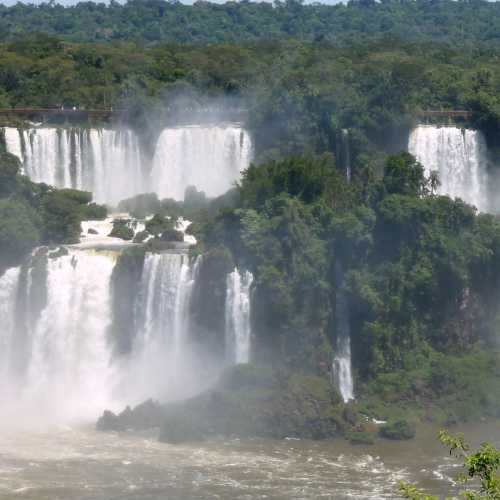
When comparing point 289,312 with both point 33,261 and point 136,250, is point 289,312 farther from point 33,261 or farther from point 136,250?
point 33,261

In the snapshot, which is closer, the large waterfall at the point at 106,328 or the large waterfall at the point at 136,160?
the large waterfall at the point at 106,328

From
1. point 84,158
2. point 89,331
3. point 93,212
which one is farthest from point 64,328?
point 84,158

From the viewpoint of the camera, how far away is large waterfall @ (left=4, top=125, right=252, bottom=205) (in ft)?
185

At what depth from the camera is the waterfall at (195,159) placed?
2283 inches

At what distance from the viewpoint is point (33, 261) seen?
152 feet

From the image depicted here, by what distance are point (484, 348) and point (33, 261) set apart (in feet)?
46.6

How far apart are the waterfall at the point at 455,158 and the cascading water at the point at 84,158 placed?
36.1 ft

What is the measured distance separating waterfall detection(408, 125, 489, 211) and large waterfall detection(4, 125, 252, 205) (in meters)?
6.82

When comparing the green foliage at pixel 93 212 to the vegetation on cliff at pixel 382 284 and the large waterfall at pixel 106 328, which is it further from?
the vegetation on cliff at pixel 382 284

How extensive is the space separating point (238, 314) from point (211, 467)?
7.86 m

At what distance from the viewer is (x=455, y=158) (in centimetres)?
5912

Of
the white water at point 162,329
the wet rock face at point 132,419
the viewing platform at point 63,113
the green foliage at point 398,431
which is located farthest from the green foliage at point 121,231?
the green foliage at point 398,431

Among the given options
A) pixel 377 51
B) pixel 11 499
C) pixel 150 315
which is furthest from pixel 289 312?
pixel 377 51

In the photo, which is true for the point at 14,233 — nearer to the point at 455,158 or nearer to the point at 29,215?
the point at 29,215
